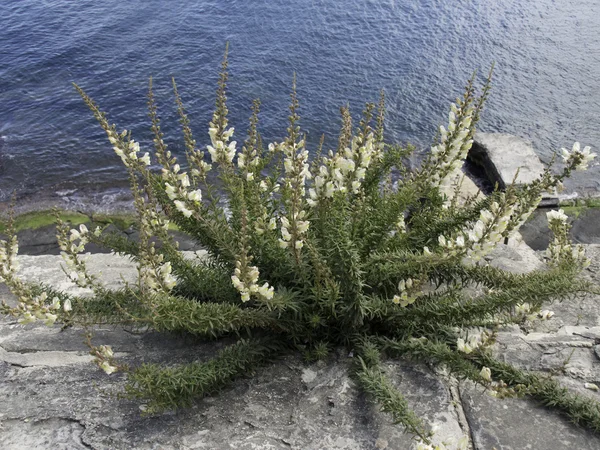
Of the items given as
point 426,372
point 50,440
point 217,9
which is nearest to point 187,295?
point 50,440

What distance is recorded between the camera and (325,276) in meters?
3.28

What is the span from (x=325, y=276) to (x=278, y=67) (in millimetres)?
10871

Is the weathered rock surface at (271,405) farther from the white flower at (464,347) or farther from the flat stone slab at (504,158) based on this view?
the flat stone slab at (504,158)

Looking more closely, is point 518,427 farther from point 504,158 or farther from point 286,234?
point 504,158

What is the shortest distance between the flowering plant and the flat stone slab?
6.14 m

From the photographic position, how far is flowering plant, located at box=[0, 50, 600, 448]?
2986mm

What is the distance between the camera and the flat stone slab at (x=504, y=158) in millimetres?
9938

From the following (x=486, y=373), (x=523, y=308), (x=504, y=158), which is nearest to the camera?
(x=486, y=373)

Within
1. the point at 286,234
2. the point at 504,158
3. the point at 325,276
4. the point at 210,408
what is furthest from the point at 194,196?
the point at 504,158

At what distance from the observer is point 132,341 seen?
3924mm

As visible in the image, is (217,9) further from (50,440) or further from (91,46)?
(50,440)

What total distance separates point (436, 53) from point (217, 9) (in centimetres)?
663

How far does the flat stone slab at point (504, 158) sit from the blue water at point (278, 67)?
2.42 feet

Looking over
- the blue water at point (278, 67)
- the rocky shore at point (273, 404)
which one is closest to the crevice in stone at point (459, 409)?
the rocky shore at point (273, 404)
